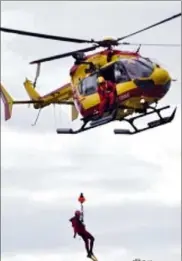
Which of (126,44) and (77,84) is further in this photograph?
(77,84)

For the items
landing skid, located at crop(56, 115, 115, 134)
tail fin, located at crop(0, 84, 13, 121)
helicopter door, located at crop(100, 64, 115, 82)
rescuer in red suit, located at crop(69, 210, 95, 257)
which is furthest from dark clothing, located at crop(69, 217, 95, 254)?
tail fin, located at crop(0, 84, 13, 121)

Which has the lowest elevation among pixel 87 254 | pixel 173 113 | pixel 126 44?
pixel 87 254

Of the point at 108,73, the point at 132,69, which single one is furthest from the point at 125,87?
the point at 108,73

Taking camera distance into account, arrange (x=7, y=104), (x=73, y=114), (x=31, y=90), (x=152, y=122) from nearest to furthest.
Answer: (x=152, y=122) < (x=73, y=114) < (x=7, y=104) < (x=31, y=90)

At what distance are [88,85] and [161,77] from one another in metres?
4.34

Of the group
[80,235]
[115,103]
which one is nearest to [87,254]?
[80,235]

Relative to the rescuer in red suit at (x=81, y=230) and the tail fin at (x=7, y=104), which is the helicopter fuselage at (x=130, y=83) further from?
the tail fin at (x=7, y=104)

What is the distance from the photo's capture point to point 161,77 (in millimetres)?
49250

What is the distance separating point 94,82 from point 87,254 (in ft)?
27.1

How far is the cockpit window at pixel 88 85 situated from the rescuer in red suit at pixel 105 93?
30.0 inches

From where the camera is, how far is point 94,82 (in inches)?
2028

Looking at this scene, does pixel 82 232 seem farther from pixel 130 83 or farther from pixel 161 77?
pixel 161 77

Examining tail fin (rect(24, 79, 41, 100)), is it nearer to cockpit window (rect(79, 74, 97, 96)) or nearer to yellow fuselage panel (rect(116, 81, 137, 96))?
cockpit window (rect(79, 74, 97, 96))

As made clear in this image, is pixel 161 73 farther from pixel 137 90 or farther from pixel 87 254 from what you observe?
pixel 87 254
